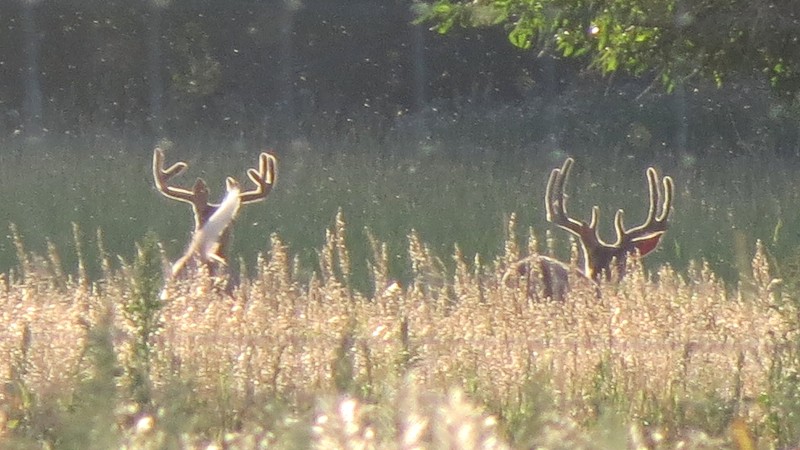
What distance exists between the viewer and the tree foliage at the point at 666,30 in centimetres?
870

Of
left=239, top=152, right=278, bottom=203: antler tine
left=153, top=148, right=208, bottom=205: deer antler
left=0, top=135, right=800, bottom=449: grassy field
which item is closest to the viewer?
left=0, top=135, right=800, bottom=449: grassy field

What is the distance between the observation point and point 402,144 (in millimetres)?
20688

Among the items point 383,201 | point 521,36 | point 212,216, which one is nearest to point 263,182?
point 212,216

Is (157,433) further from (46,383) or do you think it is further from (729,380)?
(729,380)

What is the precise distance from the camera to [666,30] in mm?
9172

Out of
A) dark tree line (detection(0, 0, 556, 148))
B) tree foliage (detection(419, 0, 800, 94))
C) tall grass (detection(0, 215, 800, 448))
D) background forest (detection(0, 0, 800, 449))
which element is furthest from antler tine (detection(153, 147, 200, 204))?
dark tree line (detection(0, 0, 556, 148))

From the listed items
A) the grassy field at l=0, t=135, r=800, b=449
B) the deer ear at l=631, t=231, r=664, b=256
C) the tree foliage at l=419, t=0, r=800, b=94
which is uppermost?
the tree foliage at l=419, t=0, r=800, b=94

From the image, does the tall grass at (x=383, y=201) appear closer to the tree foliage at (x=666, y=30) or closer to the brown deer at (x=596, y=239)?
the brown deer at (x=596, y=239)

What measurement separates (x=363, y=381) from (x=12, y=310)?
1.73 meters

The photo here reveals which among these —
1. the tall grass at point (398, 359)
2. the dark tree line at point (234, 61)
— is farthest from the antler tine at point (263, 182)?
the dark tree line at point (234, 61)

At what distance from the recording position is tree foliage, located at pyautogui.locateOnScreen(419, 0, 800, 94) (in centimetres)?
870

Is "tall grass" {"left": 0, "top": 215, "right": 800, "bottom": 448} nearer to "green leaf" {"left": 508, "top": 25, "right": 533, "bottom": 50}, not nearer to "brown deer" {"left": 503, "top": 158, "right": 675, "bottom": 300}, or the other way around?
"brown deer" {"left": 503, "top": 158, "right": 675, "bottom": 300}

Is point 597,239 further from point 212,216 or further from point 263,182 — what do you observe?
point 212,216

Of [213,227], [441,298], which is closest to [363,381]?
[441,298]
